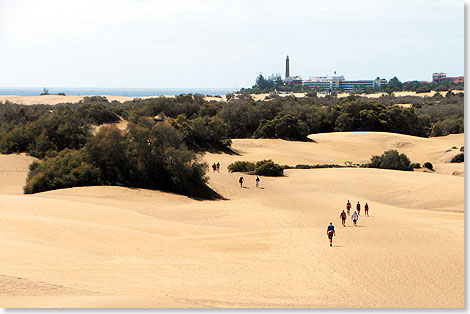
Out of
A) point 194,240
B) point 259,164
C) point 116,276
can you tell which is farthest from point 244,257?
point 259,164

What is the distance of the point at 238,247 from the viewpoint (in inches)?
731

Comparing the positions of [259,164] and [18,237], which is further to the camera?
[259,164]

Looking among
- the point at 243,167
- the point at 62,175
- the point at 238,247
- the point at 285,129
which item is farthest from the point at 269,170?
the point at 285,129

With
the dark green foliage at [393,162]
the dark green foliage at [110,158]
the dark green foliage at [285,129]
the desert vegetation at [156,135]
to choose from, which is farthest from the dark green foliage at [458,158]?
the dark green foliage at [110,158]

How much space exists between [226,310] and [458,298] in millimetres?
6155

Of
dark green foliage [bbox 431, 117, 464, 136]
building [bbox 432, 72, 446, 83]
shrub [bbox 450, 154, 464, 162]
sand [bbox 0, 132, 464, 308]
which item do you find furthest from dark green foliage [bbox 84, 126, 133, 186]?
dark green foliage [bbox 431, 117, 464, 136]

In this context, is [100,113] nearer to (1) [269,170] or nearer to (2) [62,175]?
(1) [269,170]

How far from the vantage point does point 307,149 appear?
185 ft

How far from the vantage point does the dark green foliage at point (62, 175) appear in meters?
30.4

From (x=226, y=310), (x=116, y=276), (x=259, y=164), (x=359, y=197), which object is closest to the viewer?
(x=226, y=310)

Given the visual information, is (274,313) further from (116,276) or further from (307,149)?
(307,149)

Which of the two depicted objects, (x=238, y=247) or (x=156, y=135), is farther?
(x=156, y=135)

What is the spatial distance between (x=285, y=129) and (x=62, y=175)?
35574mm

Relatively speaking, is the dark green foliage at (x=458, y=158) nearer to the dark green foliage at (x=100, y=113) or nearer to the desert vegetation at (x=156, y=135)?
the desert vegetation at (x=156, y=135)
